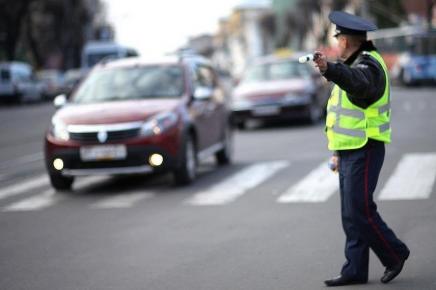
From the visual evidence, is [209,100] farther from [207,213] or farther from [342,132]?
[342,132]

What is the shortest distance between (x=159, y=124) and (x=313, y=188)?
77.0 inches

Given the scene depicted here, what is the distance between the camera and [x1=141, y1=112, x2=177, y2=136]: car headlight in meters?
11.1

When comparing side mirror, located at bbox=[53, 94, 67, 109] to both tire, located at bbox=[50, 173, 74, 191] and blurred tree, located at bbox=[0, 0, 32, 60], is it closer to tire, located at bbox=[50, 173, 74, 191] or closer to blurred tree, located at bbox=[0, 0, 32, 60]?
tire, located at bbox=[50, 173, 74, 191]

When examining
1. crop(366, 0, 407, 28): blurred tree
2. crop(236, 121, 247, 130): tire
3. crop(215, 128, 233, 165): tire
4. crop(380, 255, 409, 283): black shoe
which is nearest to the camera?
crop(380, 255, 409, 283): black shoe

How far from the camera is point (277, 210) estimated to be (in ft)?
30.8

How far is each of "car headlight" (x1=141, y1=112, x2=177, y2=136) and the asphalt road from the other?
28.6 inches

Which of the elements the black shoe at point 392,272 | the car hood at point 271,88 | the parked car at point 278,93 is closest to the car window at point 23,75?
the parked car at point 278,93

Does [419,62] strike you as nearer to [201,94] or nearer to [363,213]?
[201,94]

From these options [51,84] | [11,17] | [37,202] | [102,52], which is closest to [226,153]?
[37,202]

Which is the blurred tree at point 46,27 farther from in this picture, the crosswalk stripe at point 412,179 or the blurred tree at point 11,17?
the crosswalk stripe at point 412,179

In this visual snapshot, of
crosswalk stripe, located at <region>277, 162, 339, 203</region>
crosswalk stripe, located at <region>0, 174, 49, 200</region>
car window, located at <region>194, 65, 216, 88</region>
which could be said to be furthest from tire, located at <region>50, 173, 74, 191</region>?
crosswalk stripe, located at <region>277, 162, 339, 203</region>

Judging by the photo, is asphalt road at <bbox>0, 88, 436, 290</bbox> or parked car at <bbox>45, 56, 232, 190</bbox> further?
parked car at <bbox>45, 56, 232, 190</bbox>

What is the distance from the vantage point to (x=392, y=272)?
5984mm

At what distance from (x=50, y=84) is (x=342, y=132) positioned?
165 feet
